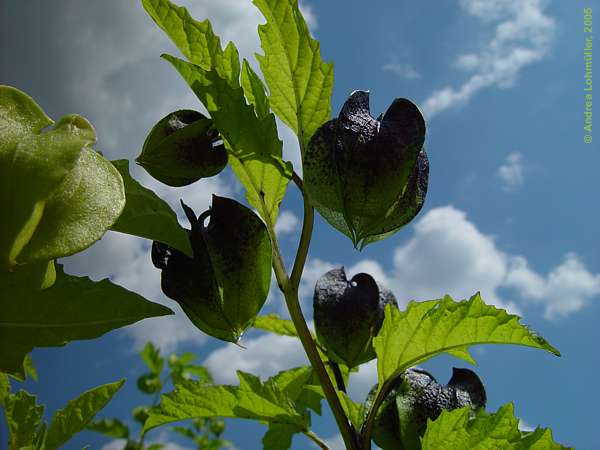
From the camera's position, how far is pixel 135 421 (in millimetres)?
2889

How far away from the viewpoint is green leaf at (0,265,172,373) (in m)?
0.62

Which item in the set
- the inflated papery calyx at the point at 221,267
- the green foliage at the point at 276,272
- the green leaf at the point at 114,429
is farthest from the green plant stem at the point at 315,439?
the green leaf at the point at 114,429

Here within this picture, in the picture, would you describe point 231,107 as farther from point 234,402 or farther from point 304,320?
point 234,402

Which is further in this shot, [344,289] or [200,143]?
[344,289]

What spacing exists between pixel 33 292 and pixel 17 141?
7.0 inches

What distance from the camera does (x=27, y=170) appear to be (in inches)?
18.5

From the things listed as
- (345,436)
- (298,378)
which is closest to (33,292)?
(345,436)

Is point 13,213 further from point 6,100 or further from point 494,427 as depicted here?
point 494,427

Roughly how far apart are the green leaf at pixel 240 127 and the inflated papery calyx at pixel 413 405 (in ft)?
1.24

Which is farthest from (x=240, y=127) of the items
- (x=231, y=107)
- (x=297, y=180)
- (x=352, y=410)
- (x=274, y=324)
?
(x=274, y=324)

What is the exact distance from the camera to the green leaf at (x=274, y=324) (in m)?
1.51

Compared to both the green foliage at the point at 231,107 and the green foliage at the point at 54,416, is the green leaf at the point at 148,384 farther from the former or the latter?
the green foliage at the point at 231,107

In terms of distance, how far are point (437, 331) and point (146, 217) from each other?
0.50m

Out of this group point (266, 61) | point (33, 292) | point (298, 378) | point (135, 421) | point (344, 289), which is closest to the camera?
point (33, 292)
